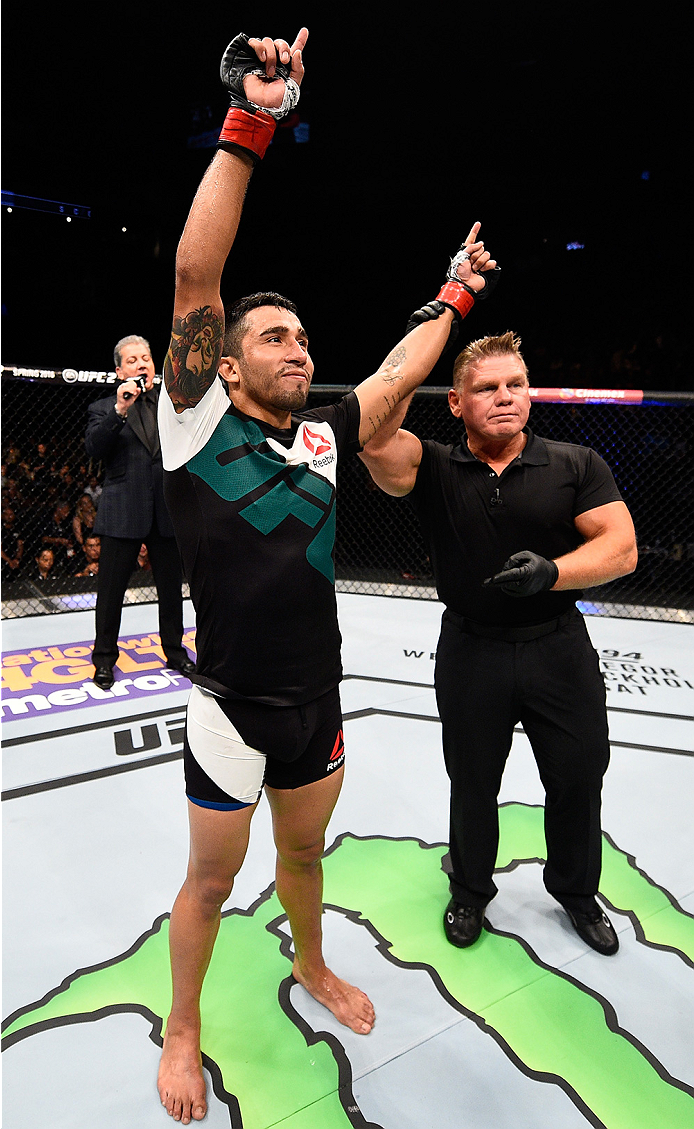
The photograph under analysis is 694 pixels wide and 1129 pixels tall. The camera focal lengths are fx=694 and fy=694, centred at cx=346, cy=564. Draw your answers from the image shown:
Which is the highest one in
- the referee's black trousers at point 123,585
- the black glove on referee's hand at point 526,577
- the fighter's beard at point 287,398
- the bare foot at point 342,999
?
the fighter's beard at point 287,398

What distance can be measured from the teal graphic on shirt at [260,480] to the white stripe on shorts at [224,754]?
1.04 feet

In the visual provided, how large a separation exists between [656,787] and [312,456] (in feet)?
6.18

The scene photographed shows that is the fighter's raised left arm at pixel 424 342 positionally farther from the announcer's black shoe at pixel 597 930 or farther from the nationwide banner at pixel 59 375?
the nationwide banner at pixel 59 375

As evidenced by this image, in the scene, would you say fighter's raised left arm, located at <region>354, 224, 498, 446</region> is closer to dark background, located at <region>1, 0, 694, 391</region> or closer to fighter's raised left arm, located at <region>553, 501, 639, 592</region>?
fighter's raised left arm, located at <region>553, 501, 639, 592</region>

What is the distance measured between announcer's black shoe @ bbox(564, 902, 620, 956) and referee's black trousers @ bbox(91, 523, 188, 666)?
2295 mm

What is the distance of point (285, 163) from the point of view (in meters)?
8.60

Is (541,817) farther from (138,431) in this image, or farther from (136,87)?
(136,87)

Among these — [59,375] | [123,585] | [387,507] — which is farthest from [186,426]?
[387,507]

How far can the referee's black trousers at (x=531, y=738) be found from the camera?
1.58 meters

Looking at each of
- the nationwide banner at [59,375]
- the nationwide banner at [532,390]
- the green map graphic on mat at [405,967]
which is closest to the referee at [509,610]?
the green map graphic on mat at [405,967]

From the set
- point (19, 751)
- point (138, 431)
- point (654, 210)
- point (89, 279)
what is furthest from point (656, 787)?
point (89, 279)

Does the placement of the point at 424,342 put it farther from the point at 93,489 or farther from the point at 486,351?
the point at 93,489

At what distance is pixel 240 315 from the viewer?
126cm

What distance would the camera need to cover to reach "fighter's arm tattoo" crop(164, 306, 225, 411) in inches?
41.6
